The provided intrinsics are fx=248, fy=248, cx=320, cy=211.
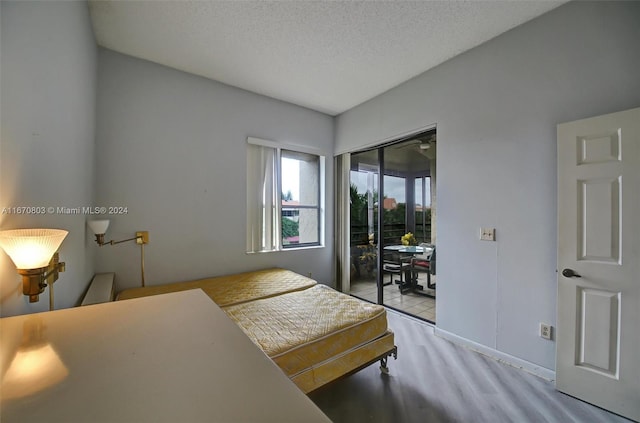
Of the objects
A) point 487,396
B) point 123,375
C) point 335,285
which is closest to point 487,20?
point 487,396

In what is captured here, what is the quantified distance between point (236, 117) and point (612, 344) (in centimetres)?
390

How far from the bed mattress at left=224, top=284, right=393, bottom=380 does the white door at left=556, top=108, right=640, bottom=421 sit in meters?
1.28

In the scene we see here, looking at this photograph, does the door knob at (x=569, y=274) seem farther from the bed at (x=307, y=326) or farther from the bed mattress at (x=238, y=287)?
the bed mattress at (x=238, y=287)

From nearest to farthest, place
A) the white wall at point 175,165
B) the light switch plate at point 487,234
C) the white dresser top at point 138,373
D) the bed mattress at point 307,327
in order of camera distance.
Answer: the white dresser top at point 138,373
the bed mattress at point 307,327
the light switch plate at point 487,234
the white wall at point 175,165

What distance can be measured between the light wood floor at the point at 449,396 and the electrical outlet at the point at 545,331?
0.33m

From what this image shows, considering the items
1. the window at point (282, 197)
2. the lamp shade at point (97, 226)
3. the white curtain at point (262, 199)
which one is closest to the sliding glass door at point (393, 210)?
the window at point (282, 197)

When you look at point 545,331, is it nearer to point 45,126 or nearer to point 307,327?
point 307,327

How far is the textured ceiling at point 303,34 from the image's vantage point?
1.91 metres

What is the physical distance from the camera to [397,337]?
8.46ft

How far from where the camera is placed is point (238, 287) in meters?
2.56

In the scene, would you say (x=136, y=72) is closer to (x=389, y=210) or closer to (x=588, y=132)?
(x=389, y=210)

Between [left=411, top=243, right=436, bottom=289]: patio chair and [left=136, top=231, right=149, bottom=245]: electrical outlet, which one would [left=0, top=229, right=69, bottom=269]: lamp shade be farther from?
[left=411, top=243, right=436, bottom=289]: patio chair

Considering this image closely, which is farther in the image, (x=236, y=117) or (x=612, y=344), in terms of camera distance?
(x=236, y=117)

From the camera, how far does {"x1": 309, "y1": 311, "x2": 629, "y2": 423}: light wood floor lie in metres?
1.58
